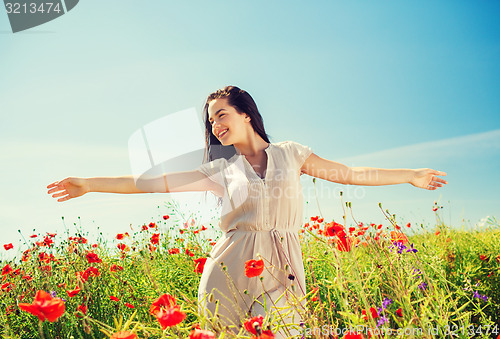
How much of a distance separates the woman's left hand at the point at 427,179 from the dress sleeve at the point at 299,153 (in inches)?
33.6

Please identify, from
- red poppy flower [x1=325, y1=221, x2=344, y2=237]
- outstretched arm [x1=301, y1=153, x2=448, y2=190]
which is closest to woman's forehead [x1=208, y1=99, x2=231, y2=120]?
outstretched arm [x1=301, y1=153, x2=448, y2=190]

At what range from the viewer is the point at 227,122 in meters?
2.86

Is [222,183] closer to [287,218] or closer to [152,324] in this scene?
[287,218]

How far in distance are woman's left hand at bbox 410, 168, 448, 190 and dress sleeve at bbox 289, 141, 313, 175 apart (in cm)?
85

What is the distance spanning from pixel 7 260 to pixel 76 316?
6.68 ft

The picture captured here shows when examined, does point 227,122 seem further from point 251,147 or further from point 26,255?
point 26,255

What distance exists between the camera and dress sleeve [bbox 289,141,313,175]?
2799 mm

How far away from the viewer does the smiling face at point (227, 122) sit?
285cm

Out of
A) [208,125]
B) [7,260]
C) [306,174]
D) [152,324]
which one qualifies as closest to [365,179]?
[306,174]

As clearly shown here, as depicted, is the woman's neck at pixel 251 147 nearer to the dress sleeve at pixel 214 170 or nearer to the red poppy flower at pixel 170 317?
the dress sleeve at pixel 214 170

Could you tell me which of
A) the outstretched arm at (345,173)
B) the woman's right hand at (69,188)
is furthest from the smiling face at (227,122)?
the woman's right hand at (69,188)

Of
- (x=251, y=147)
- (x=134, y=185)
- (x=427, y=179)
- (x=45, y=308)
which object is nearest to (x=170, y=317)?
(x=45, y=308)

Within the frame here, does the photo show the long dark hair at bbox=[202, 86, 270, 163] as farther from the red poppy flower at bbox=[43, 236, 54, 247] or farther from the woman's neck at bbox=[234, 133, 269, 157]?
the red poppy flower at bbox=[43, 236, 54, 247]

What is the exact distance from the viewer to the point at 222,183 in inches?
107
